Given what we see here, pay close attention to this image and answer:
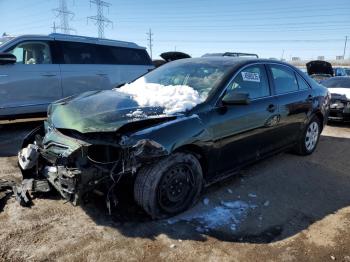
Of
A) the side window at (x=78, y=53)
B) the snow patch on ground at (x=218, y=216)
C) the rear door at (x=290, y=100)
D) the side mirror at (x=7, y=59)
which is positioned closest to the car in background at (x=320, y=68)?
the side window at (x=78, y=53)

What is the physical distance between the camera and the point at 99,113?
356cm

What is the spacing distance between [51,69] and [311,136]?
533 centimetres

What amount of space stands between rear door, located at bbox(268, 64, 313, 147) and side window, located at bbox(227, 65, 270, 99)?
0.22 meters

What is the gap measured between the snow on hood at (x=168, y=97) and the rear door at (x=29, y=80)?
3.61 metres

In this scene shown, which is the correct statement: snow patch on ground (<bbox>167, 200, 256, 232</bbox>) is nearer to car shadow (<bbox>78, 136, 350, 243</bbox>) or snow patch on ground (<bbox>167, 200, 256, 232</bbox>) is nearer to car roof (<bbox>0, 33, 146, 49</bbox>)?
car shadow (<bbox>78, 136, 350, 243</bbox>)

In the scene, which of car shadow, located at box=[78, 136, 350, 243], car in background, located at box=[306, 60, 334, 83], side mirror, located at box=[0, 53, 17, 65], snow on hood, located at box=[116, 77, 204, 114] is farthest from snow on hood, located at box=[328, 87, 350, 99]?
side mirror, located at box=[0, 53, 17, 65]

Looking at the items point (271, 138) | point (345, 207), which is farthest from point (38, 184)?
point (345, 207)

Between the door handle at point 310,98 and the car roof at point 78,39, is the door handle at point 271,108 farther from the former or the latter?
the car roof at point 78,39

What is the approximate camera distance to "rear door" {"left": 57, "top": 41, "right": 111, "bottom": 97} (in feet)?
25.8

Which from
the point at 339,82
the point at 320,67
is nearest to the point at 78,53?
the point at 339,82

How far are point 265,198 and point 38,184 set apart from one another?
2581 mm

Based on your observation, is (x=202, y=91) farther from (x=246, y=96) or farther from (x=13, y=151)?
(x=13, y=151)

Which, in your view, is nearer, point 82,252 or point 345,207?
point 82,252

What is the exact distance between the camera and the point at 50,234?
3.29 m
